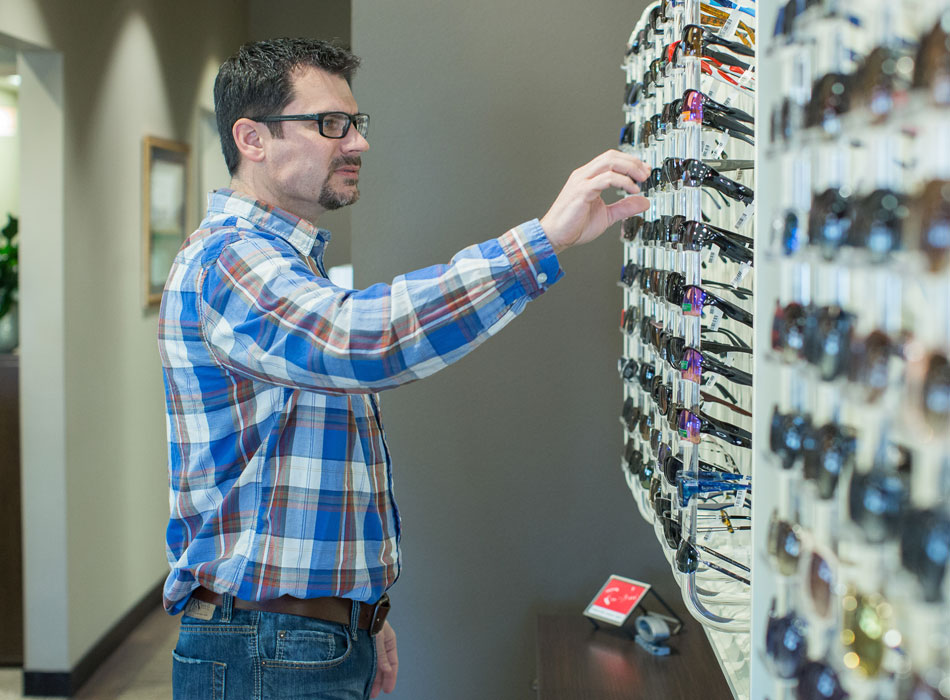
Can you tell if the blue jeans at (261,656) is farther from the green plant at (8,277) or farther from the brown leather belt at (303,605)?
the green plant at (8,277)

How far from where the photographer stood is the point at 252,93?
1.59 metres

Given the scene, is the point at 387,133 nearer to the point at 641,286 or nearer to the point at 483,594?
the point at 641,286

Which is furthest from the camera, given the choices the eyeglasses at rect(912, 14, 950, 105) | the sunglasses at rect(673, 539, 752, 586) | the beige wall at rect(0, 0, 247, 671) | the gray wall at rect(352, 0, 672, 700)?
the beige wall at rect(0, 0, 247, 671)

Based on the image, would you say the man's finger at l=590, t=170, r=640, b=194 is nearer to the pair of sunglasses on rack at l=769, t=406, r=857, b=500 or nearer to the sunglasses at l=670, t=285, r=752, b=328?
the sunglasses at l=670, t=285, r=752, b=328

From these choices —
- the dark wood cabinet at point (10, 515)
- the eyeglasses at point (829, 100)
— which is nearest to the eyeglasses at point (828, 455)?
the eyeglasses at point (829, 100)

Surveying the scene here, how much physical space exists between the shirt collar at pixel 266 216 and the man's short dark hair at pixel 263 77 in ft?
0.29

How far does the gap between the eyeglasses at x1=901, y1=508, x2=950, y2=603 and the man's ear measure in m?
1.25

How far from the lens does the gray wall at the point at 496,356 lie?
7.95 ft

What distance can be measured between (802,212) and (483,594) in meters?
1.88

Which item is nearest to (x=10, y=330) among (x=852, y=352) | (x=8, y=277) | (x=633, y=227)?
(x=8, y=277)

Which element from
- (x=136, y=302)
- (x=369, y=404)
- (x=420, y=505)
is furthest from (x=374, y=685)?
(x=136, y=302)

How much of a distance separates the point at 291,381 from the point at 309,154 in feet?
1.66

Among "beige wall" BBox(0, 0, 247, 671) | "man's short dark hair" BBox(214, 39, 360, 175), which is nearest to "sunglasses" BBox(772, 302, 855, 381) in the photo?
"man's short dark hair" BBox(214, 39, 360, 175)

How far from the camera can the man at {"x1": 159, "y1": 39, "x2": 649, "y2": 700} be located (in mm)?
1190
